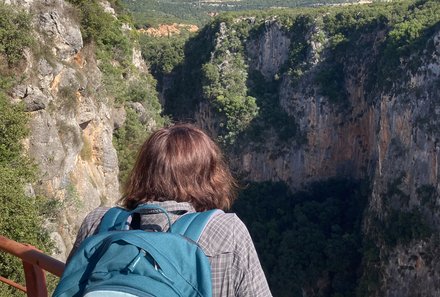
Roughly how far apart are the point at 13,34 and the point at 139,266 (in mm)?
10259

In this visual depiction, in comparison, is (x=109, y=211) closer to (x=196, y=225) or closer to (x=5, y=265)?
(x=196, y=225)

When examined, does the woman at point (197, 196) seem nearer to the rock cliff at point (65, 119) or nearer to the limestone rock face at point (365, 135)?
the rock cliff at point (65, 119)

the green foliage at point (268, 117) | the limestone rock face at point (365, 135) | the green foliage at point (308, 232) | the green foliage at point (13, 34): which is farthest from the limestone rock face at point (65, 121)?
the green foliage at point (268, 117)

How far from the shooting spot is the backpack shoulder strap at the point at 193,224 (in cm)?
226

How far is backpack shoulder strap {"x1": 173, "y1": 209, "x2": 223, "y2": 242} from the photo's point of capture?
7.42 ft

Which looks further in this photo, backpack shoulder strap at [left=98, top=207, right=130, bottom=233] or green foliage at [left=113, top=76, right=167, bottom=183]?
green foliage at [left=113, top=76, right=167, bottom=183]

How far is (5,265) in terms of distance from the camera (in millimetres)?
8703

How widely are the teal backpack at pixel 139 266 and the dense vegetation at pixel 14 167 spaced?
19.5 feet

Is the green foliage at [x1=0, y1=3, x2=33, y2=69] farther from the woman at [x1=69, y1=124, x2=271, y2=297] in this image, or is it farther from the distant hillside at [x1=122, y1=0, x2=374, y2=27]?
the distant hillside at [x1=122, y1=0, x2=374, y2=27]

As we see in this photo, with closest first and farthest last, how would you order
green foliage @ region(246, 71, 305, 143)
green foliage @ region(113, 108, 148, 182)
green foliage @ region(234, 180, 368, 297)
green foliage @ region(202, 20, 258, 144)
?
1. green foliage @ region(113, 108, 148, 182)
2. green foliage @ region(234, 180, 368, 297)
3. green foliage @ region(246, 71, 305, 143)
4. green foliage @ region(202, 20, 258, 144)

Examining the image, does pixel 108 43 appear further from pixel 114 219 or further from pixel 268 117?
pixel 268 117

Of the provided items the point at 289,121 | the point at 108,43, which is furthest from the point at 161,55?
the point at 108,43

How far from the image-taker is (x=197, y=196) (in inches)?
99.5

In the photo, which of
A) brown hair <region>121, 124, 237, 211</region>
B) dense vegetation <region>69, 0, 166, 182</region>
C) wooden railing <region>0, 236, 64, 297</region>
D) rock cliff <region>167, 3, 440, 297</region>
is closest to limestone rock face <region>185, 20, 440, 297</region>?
rock cliff <region>167, 3, 440, 297</region>
